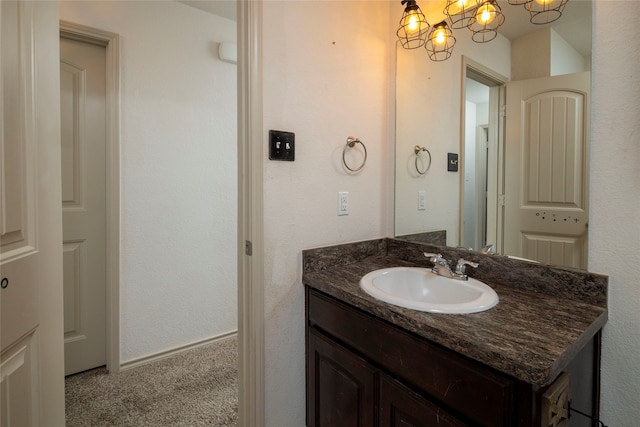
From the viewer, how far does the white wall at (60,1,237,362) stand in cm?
194

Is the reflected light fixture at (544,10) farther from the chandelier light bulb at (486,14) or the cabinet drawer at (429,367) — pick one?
the cabinet drawer at (429,367)

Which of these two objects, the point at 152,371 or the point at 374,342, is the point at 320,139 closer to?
the point at 374,342

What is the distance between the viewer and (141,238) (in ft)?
6.61

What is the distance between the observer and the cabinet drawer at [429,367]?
0.71 metres

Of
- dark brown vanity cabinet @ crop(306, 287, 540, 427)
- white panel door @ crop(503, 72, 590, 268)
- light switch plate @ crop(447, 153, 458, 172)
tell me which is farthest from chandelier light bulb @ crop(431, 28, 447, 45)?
dark brown vanity cabinet @ crop(306, 287, 540, 427)

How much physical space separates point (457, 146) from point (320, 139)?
25.3 inches

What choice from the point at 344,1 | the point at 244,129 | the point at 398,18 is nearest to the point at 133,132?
the point at 244,129

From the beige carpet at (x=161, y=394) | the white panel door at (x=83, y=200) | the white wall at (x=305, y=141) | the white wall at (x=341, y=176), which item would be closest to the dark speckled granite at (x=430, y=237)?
the white wall at (x=341, y=176)

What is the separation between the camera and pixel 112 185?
190 centimetres

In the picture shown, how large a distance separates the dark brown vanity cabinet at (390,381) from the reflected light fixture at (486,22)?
1211 mm

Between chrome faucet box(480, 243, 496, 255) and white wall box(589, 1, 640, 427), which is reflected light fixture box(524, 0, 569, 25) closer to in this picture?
white wall box(589, 1, 640, 427)

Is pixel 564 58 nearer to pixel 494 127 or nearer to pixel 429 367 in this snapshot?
pixel 494 127

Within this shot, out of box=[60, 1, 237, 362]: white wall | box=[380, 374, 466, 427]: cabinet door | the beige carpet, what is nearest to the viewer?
box=[380, 374, 466, 427]: cabinet door

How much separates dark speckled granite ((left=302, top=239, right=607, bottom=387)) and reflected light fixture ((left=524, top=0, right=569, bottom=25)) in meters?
0.86
